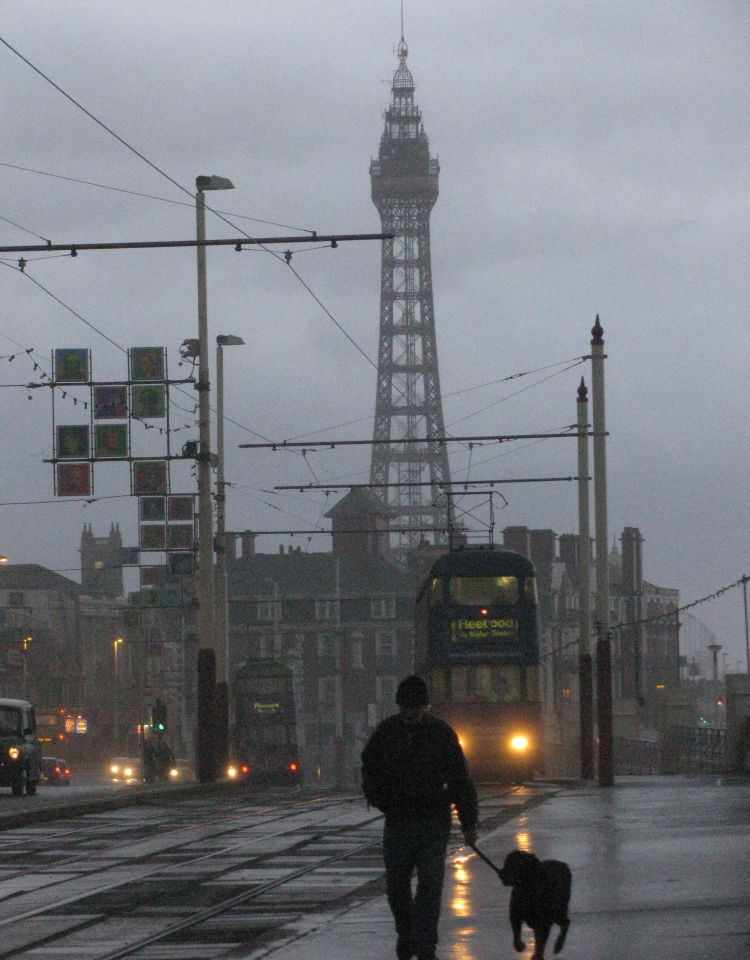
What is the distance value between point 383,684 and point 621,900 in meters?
110

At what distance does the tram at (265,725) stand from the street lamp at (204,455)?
74.5ft

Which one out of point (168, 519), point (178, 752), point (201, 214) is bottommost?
point (178, 752)

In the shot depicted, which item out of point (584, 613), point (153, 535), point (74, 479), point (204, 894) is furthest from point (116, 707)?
point (204, 894)

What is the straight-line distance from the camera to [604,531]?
36750mm

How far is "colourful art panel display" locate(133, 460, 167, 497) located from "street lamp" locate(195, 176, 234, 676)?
175 cm

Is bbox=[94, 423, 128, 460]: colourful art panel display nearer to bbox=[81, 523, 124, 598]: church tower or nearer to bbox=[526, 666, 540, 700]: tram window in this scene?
bbox=[526, 666, 540, 700]: tram window

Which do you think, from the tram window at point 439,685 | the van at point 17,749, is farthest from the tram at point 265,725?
the van at point 17,749

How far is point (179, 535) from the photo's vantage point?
41562 mm

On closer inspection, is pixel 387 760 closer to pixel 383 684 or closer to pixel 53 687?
pixel 53 687

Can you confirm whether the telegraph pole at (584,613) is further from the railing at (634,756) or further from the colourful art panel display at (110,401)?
the railing at (634,756)

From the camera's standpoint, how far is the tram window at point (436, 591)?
38.4 metres

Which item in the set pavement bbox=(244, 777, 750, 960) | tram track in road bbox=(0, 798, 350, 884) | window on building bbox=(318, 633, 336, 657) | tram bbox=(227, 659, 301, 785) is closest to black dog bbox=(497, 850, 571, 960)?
pavement bbox=(244, 777, 750, 960)

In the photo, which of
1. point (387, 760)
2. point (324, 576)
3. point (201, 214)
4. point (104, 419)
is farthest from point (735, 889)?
point (324, 576)

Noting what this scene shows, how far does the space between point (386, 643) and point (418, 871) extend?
372ft
